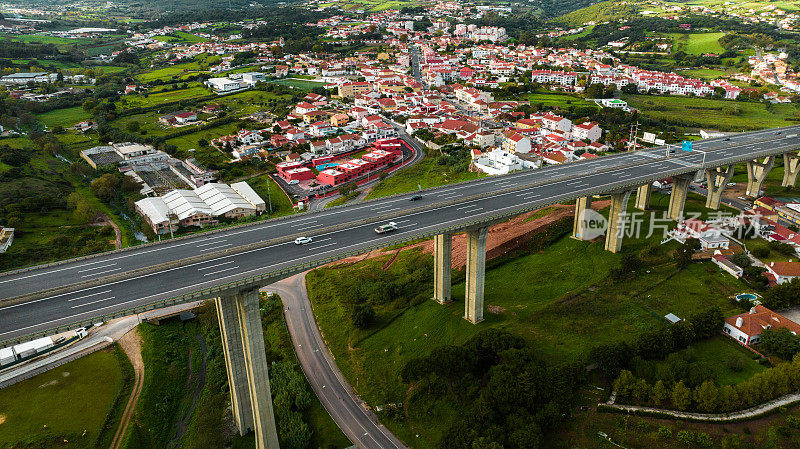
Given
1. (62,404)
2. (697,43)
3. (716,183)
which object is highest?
(697,43)

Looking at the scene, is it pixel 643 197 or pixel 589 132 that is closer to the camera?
pixel 643 197

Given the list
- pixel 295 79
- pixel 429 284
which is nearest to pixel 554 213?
pixel 429 284

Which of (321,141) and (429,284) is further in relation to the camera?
(321,141)

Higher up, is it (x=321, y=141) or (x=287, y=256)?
(x=287, y=256)

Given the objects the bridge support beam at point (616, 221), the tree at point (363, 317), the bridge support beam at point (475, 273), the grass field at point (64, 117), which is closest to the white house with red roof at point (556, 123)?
the bridge support beam at point (616, 221)

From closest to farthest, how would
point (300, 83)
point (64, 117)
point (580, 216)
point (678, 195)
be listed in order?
point (580, 216)
point (678, 195)
point (64, 117)
point (300, 83)

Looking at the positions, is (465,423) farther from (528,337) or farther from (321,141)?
(321,141)

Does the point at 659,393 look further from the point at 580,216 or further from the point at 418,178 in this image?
the point at 418,178

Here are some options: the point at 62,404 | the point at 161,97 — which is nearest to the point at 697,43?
the point at 161,97
